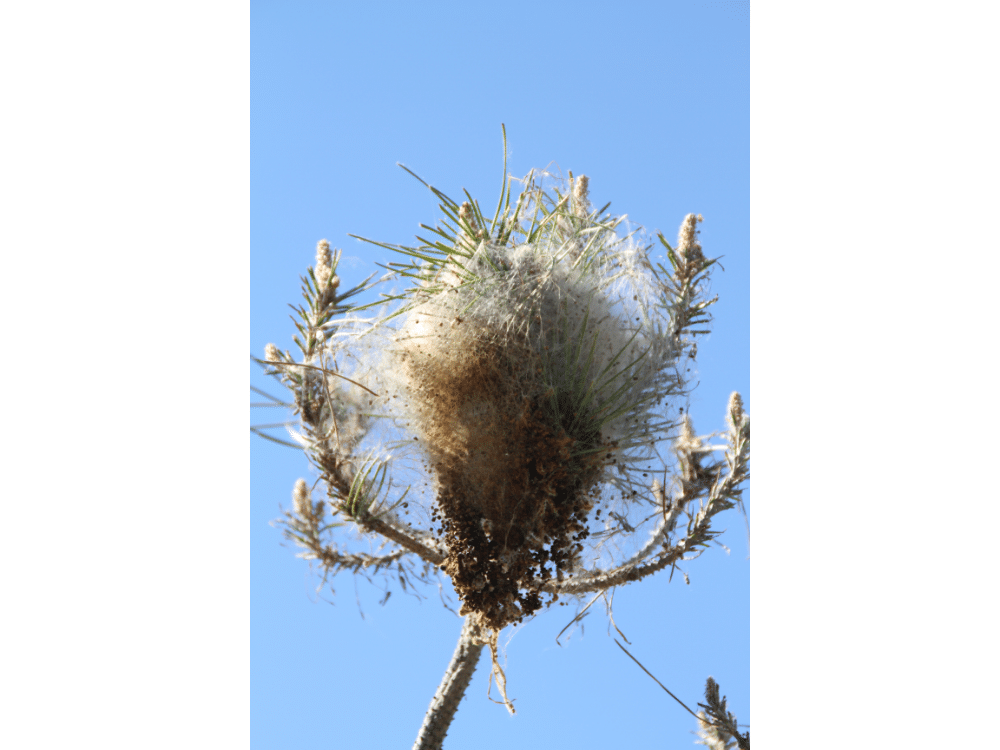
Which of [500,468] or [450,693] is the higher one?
[500,468]

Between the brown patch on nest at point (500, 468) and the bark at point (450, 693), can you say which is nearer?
the brown patch on nest at point (500, 468)

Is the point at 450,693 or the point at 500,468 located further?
the point at 450,693

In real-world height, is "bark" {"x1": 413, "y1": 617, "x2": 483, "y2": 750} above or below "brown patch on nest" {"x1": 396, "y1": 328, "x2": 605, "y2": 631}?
below

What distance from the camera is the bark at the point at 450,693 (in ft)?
5.10

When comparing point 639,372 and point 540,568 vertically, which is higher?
point 639,372

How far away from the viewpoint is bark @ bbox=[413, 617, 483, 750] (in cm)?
155

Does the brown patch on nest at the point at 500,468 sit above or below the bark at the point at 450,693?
above

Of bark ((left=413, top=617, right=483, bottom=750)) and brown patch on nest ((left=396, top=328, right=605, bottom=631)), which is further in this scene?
bark ((left=413, top=617, right=483, bottom=750))

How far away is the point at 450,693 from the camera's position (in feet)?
5.18

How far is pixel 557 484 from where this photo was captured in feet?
4.58
